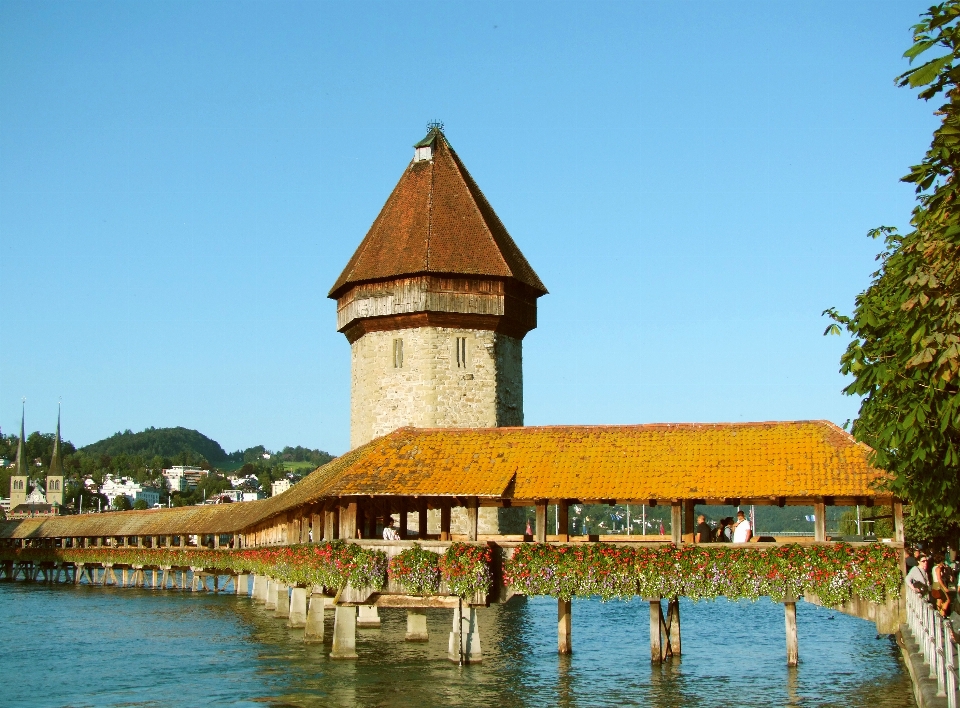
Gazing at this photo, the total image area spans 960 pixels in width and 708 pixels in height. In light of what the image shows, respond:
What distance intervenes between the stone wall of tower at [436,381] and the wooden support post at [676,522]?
46.0 feet

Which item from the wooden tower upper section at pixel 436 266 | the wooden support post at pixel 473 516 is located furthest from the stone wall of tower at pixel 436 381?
the wooden support post at pixel 473 516

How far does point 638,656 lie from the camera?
24.8 meters

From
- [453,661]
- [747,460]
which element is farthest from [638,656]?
[747,460]

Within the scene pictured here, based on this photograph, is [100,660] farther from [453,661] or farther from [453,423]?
[453,423]

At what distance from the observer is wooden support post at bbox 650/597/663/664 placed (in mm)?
20703

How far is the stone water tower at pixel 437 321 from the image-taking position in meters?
33.4

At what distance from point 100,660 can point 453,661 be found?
787 cm

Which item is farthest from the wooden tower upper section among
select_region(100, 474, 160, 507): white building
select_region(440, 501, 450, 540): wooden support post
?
select_region(100, 474, 160, 507): white building

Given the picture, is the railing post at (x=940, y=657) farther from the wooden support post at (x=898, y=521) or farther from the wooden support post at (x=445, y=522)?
the wooden support post at (x=445, y=522)

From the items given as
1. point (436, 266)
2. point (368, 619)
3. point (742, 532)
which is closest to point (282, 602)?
point (368, 619)

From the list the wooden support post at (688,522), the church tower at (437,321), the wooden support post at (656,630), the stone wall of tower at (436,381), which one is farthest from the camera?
the church tower at (437,321)

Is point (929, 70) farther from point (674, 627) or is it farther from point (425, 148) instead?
point (425, 148)

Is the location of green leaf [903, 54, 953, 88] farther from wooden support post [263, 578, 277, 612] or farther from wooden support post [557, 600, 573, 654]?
wooden support post [263, 578, 277, 612]

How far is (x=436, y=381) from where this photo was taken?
3334cm
